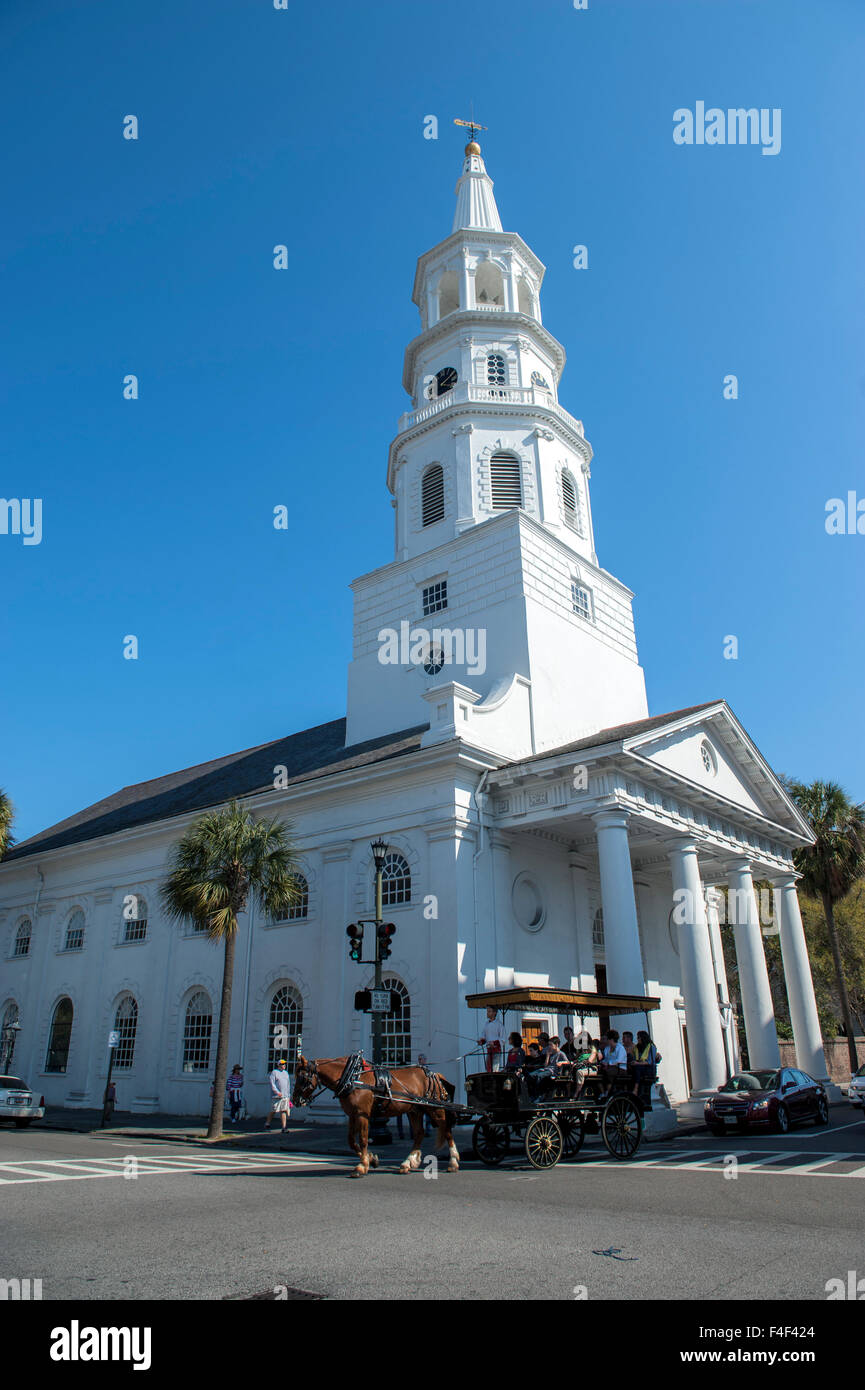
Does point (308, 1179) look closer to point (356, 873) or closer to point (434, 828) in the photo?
point (434, 828)

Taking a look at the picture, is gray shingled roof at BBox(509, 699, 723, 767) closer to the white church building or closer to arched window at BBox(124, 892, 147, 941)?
the white church building

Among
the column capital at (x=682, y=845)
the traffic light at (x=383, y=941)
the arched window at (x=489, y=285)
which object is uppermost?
the arched window at (x=489, y=285)

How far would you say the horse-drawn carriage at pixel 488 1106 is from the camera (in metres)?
12.9

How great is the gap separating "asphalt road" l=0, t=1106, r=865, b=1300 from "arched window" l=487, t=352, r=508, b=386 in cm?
2714

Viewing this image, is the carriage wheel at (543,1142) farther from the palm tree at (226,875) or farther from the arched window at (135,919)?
the arched window at (135,919)

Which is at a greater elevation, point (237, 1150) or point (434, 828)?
point (434, 828)

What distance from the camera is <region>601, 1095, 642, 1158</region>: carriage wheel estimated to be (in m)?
14.0

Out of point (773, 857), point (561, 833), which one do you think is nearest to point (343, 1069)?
point (561, 833)

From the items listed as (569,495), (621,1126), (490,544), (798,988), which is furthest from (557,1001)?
(569,495)

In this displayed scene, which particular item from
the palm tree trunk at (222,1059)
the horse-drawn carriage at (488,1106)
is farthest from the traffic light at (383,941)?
the palm tree trunk at (222,1059)

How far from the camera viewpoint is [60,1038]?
106 ft

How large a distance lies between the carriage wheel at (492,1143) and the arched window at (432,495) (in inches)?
875

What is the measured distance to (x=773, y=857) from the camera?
30297mm

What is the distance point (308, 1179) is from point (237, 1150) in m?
6.19
